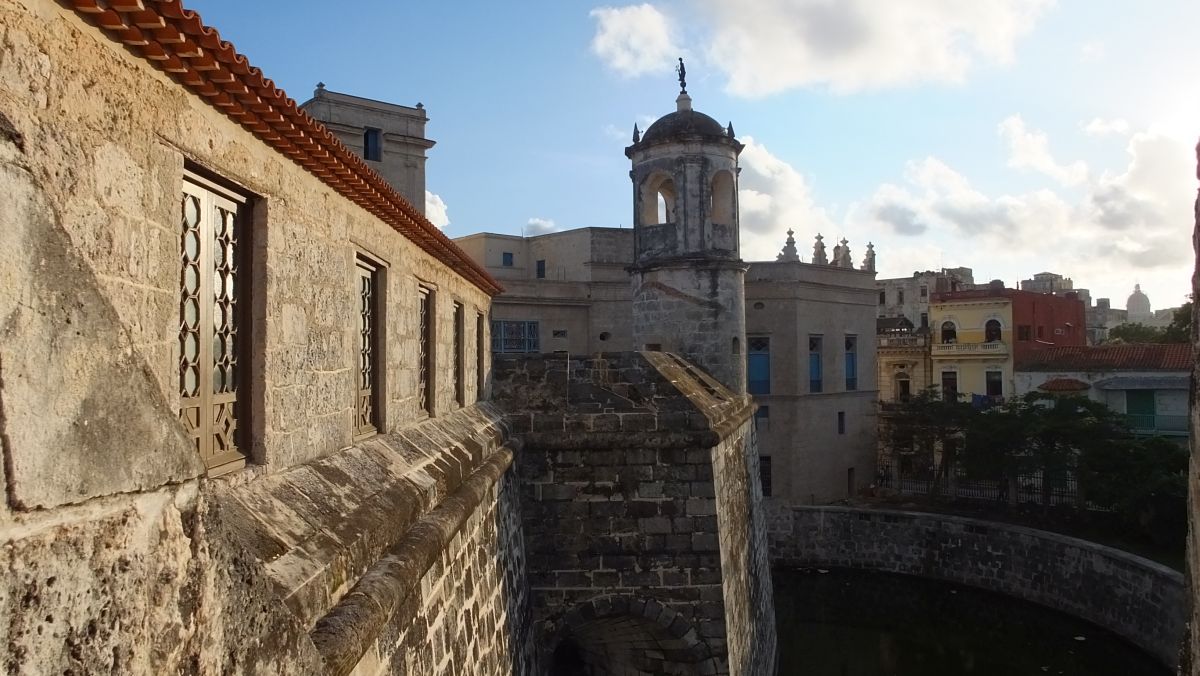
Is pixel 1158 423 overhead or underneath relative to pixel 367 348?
underneath

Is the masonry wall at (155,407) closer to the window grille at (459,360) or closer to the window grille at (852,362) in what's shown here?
the window grille at (459,360)

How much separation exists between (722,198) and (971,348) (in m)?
18.1

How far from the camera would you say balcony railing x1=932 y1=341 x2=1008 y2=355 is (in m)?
30.3

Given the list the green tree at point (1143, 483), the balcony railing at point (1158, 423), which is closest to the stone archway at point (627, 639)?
the green tree at point (1143, 483)

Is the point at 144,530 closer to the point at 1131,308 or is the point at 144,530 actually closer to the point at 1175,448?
the point at 1175,448

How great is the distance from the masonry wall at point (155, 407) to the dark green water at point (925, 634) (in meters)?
12.3

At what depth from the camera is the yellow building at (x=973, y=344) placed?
30.3m

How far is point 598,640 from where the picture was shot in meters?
9.81

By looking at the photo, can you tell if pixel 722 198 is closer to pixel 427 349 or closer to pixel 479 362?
pixel 479 362

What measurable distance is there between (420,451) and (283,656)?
346cm

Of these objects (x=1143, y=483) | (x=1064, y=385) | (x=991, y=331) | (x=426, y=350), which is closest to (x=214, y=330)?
(x=426, y=350)

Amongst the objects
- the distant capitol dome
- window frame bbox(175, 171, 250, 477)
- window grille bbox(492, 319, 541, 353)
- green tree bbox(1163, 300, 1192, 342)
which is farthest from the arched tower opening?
the distant capitol dome

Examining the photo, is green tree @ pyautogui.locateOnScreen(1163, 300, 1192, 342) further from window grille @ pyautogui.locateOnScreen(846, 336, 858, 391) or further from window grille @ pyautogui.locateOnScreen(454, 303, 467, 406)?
window grille @ pyautogui.locateOnScreen(454, 303, 467, 406)

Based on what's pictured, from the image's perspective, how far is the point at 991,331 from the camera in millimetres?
30859
